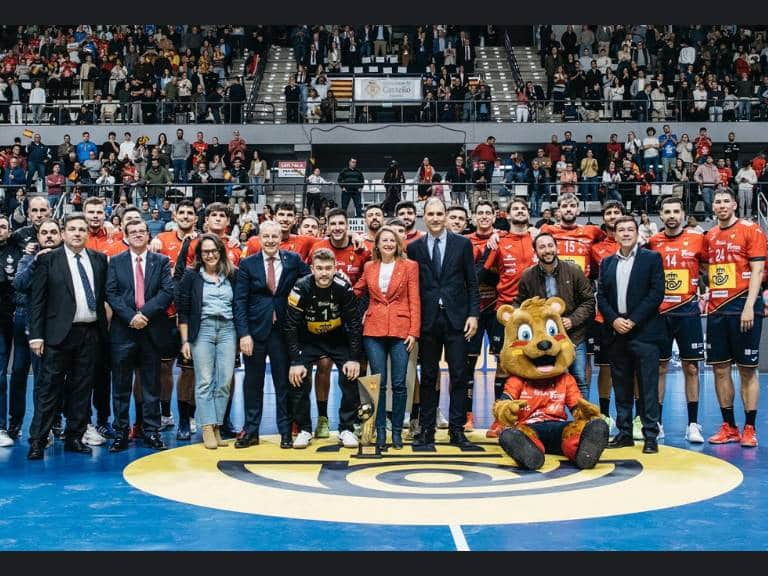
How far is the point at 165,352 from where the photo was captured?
27.7 ft

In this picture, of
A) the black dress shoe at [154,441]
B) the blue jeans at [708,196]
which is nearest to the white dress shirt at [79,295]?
the black dress shoe at [154,441]

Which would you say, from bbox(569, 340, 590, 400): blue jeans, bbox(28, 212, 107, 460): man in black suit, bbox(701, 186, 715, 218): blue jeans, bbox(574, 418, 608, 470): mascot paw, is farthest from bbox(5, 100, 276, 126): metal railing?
bbox(574, 418, 608, 470): mascot paw

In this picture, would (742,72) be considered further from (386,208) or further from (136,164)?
(136,164)

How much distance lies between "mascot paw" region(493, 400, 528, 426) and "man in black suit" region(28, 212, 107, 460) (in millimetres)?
3237

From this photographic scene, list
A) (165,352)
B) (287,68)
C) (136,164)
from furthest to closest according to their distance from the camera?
1. (287,68)
2. (136,164)
3. (165,352)

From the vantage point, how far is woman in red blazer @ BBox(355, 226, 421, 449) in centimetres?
776

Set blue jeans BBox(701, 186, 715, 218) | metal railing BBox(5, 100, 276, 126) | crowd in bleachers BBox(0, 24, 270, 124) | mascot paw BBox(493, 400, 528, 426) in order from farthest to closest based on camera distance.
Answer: crowd in bleachers BBox(0, 24, 270, 124), metal railing BBox(5, 100, 276, 126), blue jeans BBox(701, 186, 715, 218), mascot paw BBox(493, 400, 528, 426)

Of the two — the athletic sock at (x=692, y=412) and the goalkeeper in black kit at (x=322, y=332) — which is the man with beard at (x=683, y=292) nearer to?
the athletic sock at (x=692, y=412)

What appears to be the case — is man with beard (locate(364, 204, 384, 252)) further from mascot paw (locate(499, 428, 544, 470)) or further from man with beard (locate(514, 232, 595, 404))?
mascot paw (locate(499, 428, 544, 470))

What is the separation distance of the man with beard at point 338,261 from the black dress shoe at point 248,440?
0.62 meters

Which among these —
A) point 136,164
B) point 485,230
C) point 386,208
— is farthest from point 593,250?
point 136,164

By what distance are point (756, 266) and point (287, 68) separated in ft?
A: 68.4

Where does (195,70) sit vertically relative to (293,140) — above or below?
above

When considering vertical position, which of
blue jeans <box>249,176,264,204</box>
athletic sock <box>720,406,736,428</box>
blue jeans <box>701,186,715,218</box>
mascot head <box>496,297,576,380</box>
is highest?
blue jeans <box>249,176,264,204</box>
